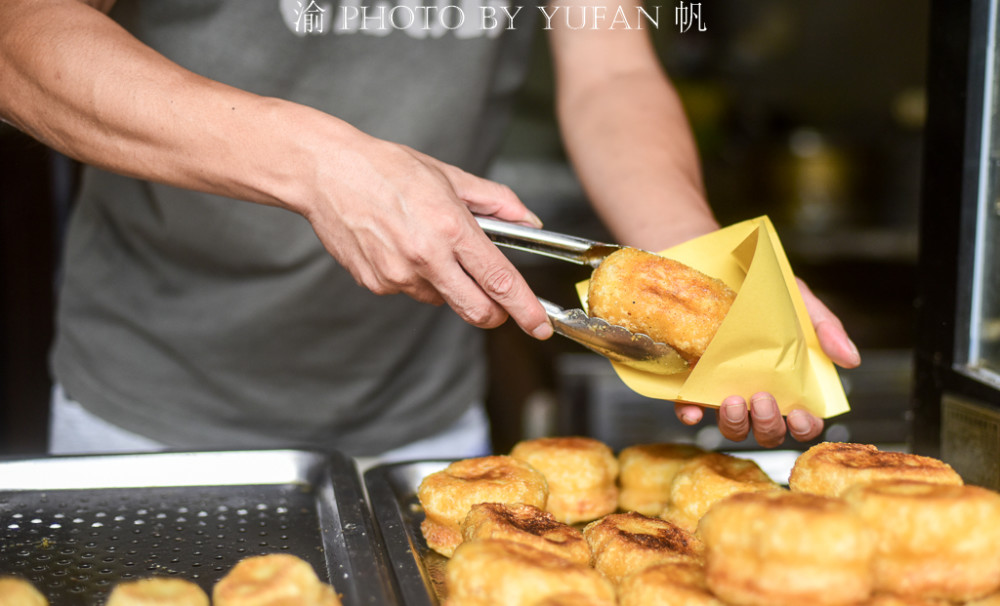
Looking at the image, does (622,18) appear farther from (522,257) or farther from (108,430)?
(522,257)

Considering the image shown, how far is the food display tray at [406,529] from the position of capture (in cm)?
111

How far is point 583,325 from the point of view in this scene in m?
1.34

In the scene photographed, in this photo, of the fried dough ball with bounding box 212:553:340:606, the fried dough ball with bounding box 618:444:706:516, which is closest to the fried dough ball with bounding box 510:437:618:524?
the fried dough ball with bounding box 618:444:706:516

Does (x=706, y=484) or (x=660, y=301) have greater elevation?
(x=660, y=301)

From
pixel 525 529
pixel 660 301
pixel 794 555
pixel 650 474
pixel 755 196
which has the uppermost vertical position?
pixel 660 301

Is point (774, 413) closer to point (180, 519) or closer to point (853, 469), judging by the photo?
point (853, 469)

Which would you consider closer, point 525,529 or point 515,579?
point 515,579

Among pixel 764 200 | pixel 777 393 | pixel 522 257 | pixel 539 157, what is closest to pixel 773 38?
pixel 764 200

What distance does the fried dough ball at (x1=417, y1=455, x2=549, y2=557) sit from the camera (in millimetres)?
1272

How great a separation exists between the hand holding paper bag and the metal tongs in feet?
0.18

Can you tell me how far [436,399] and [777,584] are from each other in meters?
1.49

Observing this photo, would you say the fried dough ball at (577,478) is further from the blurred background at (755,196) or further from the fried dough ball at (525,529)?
the blurred background at (755,196)

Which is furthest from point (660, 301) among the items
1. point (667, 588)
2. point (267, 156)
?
point (267, 156)

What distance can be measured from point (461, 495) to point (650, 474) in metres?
0.38
